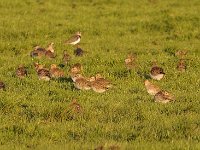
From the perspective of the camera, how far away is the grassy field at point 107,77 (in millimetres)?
9492

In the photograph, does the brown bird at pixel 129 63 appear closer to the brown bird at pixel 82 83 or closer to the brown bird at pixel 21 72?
the brown bird at pixel 82 83

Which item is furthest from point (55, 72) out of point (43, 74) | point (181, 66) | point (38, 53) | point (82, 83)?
point (181, 66)

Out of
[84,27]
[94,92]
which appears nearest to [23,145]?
[94,92]

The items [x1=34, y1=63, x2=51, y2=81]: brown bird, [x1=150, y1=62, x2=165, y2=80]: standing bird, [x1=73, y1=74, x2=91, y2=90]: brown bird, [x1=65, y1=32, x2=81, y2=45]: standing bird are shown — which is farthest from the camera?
[x1=65, y1=32, x2=81, y2=45]: standing bird

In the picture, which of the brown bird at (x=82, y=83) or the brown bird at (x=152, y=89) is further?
the brown bird at (x=82, y=83)

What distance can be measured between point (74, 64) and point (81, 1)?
15.1 metres

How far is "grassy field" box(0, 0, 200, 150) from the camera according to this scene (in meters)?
9.49

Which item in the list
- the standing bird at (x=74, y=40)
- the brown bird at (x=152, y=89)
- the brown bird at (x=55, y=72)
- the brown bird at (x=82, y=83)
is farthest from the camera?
the standing bird at (x=74, y=40)

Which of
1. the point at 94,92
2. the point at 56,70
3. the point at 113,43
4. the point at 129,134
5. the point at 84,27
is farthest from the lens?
the point at 84,27

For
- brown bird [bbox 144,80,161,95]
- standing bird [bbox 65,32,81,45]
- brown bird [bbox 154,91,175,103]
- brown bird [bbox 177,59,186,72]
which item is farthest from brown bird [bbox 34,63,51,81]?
standing bird [bbox 65,32,81,45]

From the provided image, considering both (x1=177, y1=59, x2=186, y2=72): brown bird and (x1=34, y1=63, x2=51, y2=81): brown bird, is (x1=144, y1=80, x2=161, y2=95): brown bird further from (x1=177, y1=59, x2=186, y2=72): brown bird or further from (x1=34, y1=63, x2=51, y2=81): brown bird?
(x1=177, y1=59, x2=186, y2=72): brown bird

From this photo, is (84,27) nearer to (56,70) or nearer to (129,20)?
(129,20)

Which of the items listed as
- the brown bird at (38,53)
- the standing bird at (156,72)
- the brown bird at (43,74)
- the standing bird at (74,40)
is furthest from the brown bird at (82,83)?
the standing bird at (74,40)

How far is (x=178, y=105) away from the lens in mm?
11438
